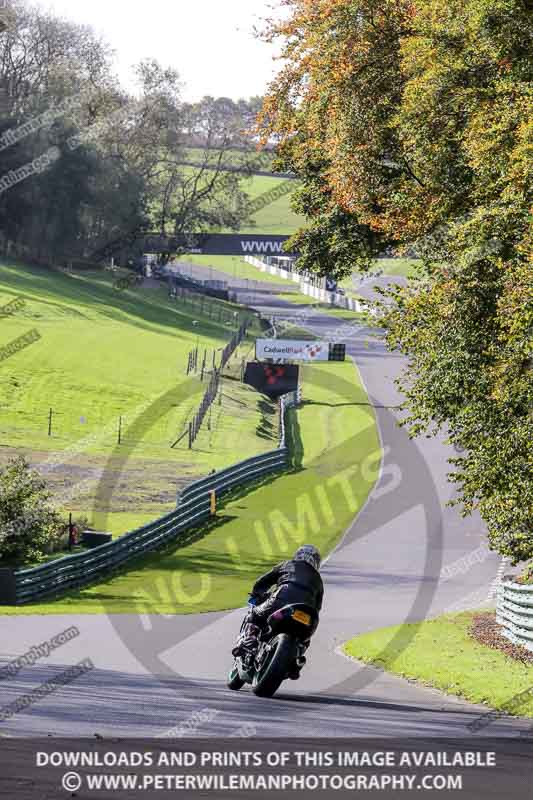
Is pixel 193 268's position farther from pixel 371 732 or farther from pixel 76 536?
pixel 371 732

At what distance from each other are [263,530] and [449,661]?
64.6 ft

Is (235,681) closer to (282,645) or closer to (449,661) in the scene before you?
(282,645)

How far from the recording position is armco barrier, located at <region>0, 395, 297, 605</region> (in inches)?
982

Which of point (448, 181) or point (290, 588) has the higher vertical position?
point (448, 181)

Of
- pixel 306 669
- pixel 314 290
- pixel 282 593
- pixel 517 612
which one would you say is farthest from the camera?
pixel 314 290

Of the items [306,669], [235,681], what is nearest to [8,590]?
[306,669]

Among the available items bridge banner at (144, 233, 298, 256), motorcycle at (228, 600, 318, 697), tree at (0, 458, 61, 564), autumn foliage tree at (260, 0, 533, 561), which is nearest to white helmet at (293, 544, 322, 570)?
motorcycle at (228, 600, 318, 697)

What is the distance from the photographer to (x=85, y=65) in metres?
109

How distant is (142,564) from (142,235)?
77.2 metres

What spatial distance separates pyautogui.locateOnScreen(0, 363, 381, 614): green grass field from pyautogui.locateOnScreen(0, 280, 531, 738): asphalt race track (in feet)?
6.18

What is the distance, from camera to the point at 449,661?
664 inches

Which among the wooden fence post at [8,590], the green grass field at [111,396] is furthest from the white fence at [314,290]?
the wooden fence post at [8,590]

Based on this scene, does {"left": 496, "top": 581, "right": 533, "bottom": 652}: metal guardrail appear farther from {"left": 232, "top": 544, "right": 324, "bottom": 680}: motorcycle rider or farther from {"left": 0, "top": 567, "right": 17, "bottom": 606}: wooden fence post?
{"left": 0, "top": 567, "right": 17, "bottom": 606}: wooden fence post

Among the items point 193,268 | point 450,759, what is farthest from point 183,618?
point 193,268
